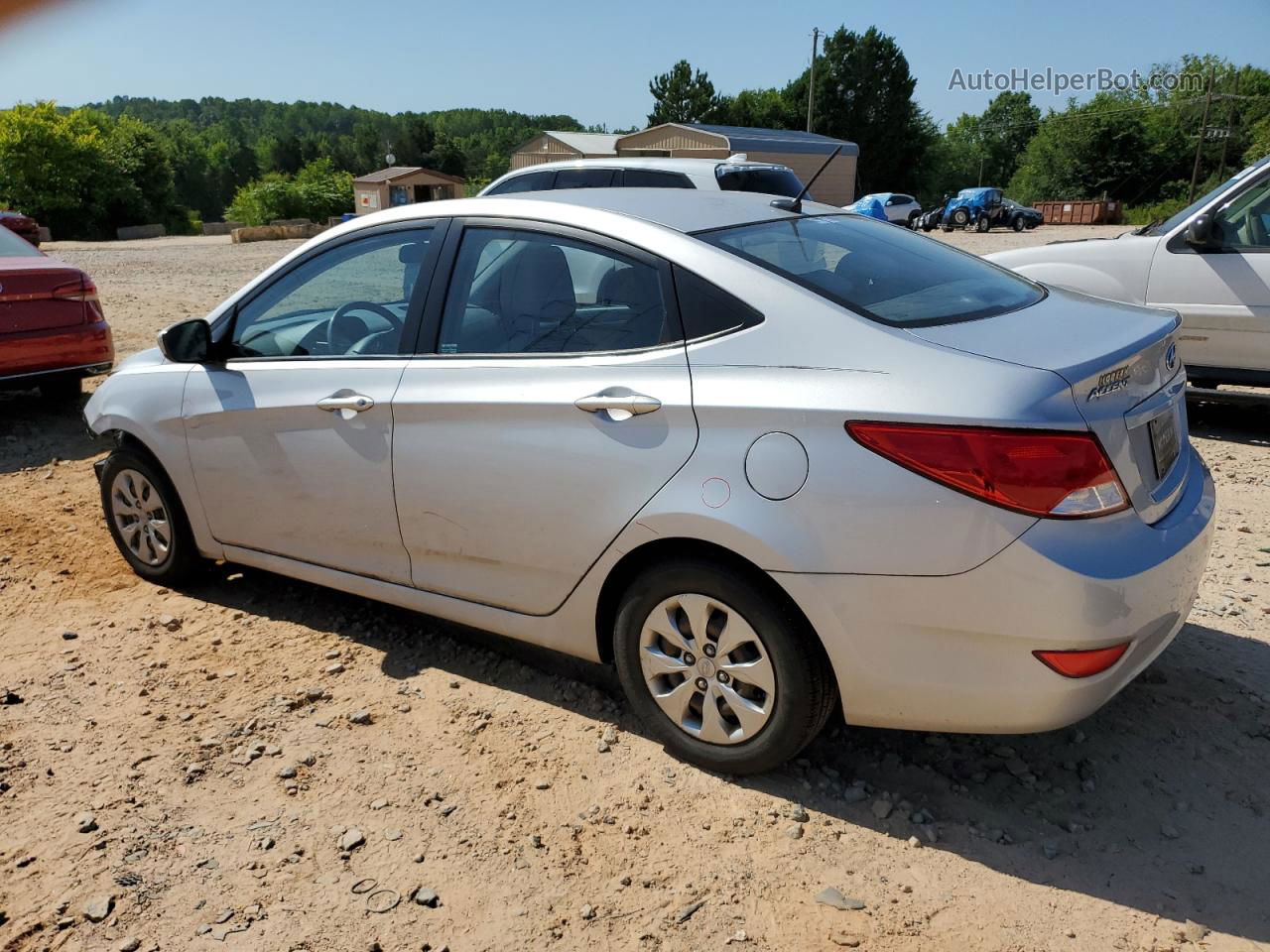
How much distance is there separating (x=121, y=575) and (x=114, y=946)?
2753 mm

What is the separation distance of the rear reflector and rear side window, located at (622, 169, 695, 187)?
8.44 meters

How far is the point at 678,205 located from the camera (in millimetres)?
3545

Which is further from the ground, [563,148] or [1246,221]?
[563,148]

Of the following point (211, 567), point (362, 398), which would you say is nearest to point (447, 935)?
point (362, 398)

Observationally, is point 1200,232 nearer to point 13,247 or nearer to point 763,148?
point 13,247

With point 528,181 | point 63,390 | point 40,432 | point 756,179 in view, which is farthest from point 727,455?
point 528,181

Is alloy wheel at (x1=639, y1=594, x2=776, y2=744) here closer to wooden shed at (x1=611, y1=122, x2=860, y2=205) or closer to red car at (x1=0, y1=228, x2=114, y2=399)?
red car at (x1=0, y1=228, x2=114, y2=399)

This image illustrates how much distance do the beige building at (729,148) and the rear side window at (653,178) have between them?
2745 cm

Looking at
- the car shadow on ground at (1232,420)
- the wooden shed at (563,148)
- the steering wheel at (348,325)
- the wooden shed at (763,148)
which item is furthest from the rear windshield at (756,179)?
the wooden shed at (563,148)

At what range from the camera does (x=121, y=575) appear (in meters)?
4.96

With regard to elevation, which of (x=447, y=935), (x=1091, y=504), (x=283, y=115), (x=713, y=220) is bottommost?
(x=447, y=935)

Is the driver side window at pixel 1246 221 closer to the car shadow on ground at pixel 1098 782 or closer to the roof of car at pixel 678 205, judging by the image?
the car shadow on ground at pixel 1098 782

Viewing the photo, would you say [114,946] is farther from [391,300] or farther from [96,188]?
[96,188]

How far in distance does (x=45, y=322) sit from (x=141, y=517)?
3.70m
